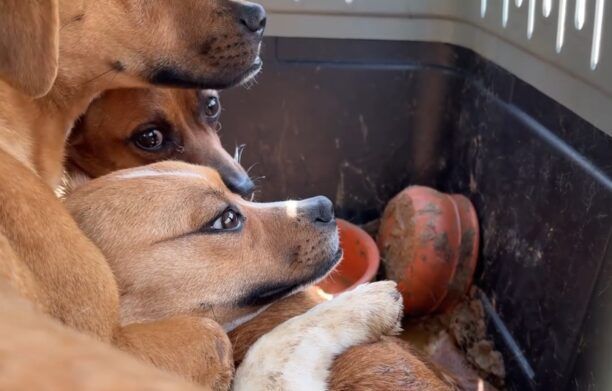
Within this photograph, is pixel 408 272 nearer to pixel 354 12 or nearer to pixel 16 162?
pixel 354 12

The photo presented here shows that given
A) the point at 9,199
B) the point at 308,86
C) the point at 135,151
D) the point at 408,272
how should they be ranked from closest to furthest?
1. the point at 9,199
2. the point at 135,151
3. the point at 408,272
4. the point at 308,86

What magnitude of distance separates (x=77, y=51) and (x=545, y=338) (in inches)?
48.7

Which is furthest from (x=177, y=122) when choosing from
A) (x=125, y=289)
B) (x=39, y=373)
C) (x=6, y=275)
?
(x=39, y=373)

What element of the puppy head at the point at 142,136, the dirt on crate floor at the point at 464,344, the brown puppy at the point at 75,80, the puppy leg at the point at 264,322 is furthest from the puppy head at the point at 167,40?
the dirt on crate floor at the point at 464,344

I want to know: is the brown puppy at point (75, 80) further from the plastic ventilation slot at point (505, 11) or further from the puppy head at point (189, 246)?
the plastic ventilation slot at point (505, 11)

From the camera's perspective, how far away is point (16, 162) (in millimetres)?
1416

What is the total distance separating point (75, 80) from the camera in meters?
1.77

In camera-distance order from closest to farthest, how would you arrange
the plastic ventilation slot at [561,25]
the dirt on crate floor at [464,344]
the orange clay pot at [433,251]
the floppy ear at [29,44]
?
the floppy ear at [29,44] → the plastic ventilation slot at [561,25] → the dirt on crate floor at [464,344] → the orange clay pot at [433,251]

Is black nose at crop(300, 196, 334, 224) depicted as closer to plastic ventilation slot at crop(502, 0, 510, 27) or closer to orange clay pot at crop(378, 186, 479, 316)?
orange clay pot at crop(378, 186, 479, 316)

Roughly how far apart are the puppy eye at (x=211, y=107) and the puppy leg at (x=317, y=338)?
28.4 inches

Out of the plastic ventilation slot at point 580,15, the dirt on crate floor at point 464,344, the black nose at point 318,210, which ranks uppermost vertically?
the plastic ventilation slot at point 580,15

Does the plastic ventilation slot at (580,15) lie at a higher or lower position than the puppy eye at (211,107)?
higher

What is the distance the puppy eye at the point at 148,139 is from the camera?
6.56ft

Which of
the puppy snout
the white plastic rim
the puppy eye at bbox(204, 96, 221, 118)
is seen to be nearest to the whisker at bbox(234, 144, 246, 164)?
the puppy eye at bbox(204, 96, 221, 118)
